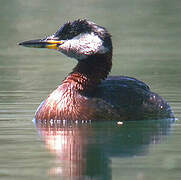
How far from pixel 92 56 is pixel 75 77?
18.1 inches

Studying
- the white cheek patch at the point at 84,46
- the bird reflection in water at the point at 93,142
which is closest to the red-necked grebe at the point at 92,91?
the white cheek patch at the point at 84,46

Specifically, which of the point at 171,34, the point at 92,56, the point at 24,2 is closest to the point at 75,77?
the point at 92,56

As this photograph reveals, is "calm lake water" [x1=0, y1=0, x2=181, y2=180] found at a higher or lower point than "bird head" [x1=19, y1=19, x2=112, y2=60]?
lower

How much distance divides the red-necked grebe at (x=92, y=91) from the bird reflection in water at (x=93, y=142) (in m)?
0.18

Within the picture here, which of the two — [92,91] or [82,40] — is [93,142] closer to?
[92,91]

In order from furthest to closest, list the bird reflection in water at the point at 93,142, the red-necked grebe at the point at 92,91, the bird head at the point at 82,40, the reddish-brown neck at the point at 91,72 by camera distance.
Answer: the reddish-brown neck at the point at 91,72, the bird head at the point at 82,40, the red-necked grebe at the point at 92,91, the bird reflection in water at the point at 93,142

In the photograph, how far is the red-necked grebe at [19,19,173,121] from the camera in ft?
46.4

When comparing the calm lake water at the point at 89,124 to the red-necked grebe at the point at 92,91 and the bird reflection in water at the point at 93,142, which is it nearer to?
the bird reflection in water at the point at 93,142

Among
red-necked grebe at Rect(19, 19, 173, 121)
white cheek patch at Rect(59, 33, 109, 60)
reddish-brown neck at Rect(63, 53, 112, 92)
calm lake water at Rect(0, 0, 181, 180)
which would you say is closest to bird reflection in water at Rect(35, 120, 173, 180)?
calm lake water at Rect(0, 0, 181, 180)

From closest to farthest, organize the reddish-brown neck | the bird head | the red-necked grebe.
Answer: the red-necked grebe
the bird head
the reddish-brown neck

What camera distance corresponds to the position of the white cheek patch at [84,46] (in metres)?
14.3

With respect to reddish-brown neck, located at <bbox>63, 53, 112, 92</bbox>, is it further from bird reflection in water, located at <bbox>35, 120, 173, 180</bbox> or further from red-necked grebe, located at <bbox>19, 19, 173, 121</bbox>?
bird reflection in water, located at <bbox>35, 120, 173, 180</bbox>

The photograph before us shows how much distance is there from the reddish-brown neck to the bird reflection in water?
2.50ft

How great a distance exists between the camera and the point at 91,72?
574 inches
